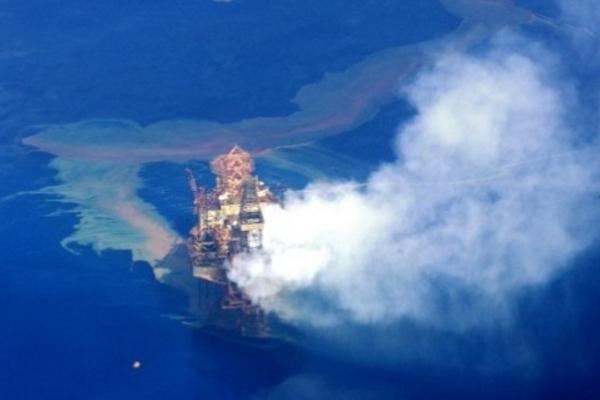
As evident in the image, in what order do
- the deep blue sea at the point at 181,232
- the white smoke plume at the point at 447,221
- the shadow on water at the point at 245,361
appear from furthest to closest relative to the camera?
the white smoke plume at the point at 447,221 → the shadow on water at the point at 245,361 → the deep blue sea at the point at 181,232

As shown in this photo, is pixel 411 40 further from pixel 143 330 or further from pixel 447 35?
pixel 143 330

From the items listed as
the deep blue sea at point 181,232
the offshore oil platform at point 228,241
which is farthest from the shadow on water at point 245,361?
the offshore oil platform at point 228,241

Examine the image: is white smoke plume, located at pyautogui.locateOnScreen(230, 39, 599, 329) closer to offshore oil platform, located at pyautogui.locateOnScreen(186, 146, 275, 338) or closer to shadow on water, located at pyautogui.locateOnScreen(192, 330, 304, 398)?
offshore oil platform, located at pyautogui.locateOnScreen(186, 146, 275, 338)

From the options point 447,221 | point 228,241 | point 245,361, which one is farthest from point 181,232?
point 447,221

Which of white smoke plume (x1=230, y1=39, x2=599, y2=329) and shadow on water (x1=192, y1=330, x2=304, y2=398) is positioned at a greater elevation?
white smoke plume (x1=230, y1=39, x2=599, y2=329)

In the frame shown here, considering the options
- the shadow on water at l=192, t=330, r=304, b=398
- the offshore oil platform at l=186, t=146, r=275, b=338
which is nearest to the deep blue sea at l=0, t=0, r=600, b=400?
the shadow on water at l=192, t=330, r=304, b=398

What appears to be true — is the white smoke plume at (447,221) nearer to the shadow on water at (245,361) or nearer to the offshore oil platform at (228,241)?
the offshore oil platform at (228,241)
